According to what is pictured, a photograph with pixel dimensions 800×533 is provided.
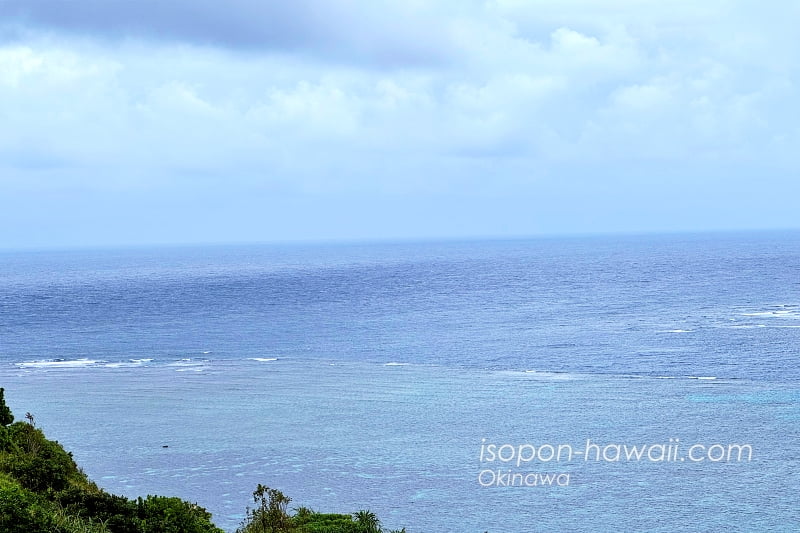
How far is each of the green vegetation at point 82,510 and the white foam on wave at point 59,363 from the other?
192 ft

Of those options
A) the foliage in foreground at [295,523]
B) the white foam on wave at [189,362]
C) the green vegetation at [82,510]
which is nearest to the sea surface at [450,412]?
the white foam on wave at [189,362]

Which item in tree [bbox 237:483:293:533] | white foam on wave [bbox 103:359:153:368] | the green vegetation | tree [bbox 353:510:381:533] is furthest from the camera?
white foam on wave [bbox 103:359:153:368]

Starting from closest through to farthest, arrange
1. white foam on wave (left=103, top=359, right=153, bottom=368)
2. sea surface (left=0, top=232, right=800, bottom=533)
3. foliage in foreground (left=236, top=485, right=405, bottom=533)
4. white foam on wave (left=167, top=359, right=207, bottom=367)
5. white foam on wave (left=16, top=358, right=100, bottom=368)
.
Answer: foliage in foreground (left=236, top=485, right=405, bottom=533)
sea surface (left=0, top=232, right=800, bottom=533)
white foam on wave (left=103, top=359, right=153, bottom=368)
white foam on wave (left=16, top=358, right=100, bottom=368)
white foam on wave (left=167, top=359, right=207, bottom=367)

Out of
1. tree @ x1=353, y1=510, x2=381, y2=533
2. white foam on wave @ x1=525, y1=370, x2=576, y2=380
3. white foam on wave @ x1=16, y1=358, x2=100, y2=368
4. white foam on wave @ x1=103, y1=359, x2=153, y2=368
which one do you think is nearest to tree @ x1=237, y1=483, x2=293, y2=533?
tree @ x1=353, y1=510, x2=381, y2=533

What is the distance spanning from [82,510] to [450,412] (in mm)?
44547

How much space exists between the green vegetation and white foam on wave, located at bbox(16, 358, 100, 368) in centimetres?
5858

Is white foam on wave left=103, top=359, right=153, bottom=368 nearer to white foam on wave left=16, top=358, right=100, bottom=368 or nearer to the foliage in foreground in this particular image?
white foam on wave left=16, top=358, right=100, bottom=368

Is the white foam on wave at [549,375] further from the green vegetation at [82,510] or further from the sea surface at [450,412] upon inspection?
the green vegetation at [82,510]

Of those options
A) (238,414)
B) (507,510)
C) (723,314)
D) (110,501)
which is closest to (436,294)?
(723,314)

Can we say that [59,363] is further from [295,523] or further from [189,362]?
[295,523]

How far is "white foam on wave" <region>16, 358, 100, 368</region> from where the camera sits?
327ft

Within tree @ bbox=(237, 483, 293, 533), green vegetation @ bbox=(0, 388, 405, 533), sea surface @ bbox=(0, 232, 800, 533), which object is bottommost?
sea surface @ bbox=(0, 232, 800, 533)

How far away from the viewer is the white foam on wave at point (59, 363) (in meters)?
99.8

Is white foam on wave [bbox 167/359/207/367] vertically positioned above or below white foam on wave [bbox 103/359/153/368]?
below
